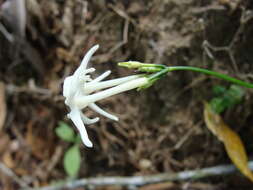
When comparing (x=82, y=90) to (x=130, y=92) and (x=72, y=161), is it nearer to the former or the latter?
(x=130, y=92)

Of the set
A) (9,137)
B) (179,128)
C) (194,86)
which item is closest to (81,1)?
(194,86)

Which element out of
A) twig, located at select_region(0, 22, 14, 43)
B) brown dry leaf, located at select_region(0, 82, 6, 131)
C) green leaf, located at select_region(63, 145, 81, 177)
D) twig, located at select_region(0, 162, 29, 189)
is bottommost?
green leaf, located at select_region(63, 145, 81, 177)

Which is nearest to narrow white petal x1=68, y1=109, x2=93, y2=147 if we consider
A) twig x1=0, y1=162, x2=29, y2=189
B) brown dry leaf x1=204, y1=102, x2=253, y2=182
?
brown dry leaf x1=204, y1=102, x2=253, y2=182

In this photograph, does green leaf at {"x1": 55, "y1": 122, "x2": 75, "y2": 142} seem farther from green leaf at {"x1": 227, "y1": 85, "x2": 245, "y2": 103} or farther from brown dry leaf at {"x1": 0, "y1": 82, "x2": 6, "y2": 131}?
green leaf at {"x1": 227, "y1": 85, "x2": 245, "y2": 103}

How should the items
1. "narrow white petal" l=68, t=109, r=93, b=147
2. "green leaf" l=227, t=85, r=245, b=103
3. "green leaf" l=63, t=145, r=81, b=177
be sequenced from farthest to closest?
"green leaf" l=63, t=145, r=81, b=177, "green leaf" l=227, t=85, r=245, b=103, "narrow white petal" l=68, t=109, r=93, b=147

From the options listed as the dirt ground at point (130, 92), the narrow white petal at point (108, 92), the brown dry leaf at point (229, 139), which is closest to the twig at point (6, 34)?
the dirt ground at point (130, 92)

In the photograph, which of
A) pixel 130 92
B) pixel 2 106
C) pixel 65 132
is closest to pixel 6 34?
pixel 2 106

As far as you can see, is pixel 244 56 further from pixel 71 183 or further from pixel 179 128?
pixel 71 183
